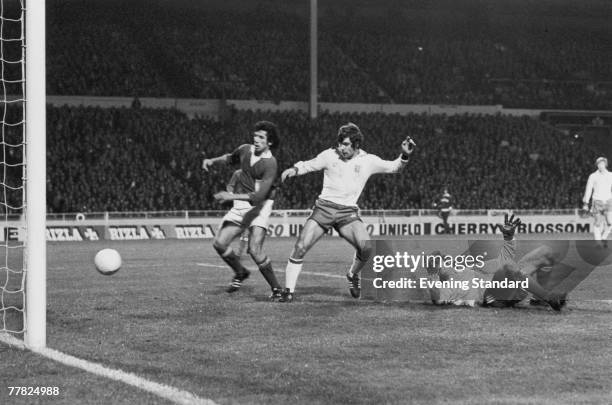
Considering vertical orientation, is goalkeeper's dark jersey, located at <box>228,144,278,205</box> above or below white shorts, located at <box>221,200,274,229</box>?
above

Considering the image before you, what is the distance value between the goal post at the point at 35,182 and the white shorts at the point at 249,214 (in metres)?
4.34

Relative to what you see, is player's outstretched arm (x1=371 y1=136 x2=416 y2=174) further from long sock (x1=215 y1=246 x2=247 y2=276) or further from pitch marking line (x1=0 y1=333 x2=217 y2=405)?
pitch marking line (x1=0 y1=333 x2=217 y2=405)

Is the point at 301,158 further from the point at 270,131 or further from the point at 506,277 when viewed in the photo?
the point at 506,277

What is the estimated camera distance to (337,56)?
4800 centimetres

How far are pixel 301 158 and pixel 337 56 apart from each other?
1221 centimetres

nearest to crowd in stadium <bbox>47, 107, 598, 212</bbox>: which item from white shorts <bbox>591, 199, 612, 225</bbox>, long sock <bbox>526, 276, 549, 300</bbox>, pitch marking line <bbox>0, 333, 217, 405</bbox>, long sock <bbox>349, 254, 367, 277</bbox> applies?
white shorts <bbox>591, 199, 612, 225</bbox>

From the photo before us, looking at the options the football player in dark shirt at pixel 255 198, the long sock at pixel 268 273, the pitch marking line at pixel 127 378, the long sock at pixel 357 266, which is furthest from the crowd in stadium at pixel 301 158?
the pitch marking line at pixel 127 378

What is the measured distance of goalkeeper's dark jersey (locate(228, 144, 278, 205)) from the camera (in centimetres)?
1136

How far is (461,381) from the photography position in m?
6.21

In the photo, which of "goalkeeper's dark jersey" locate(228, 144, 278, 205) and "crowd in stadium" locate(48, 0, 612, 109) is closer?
"goalkeeper's dark jersey" locate(228, 144, 278, 205)

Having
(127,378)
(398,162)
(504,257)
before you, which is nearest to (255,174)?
(398,162)

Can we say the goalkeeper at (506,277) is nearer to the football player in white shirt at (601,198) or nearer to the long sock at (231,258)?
the long sock at (231,258)

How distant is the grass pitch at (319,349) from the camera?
591 cm

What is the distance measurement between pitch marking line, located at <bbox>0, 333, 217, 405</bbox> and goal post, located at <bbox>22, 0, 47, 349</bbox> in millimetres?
295
